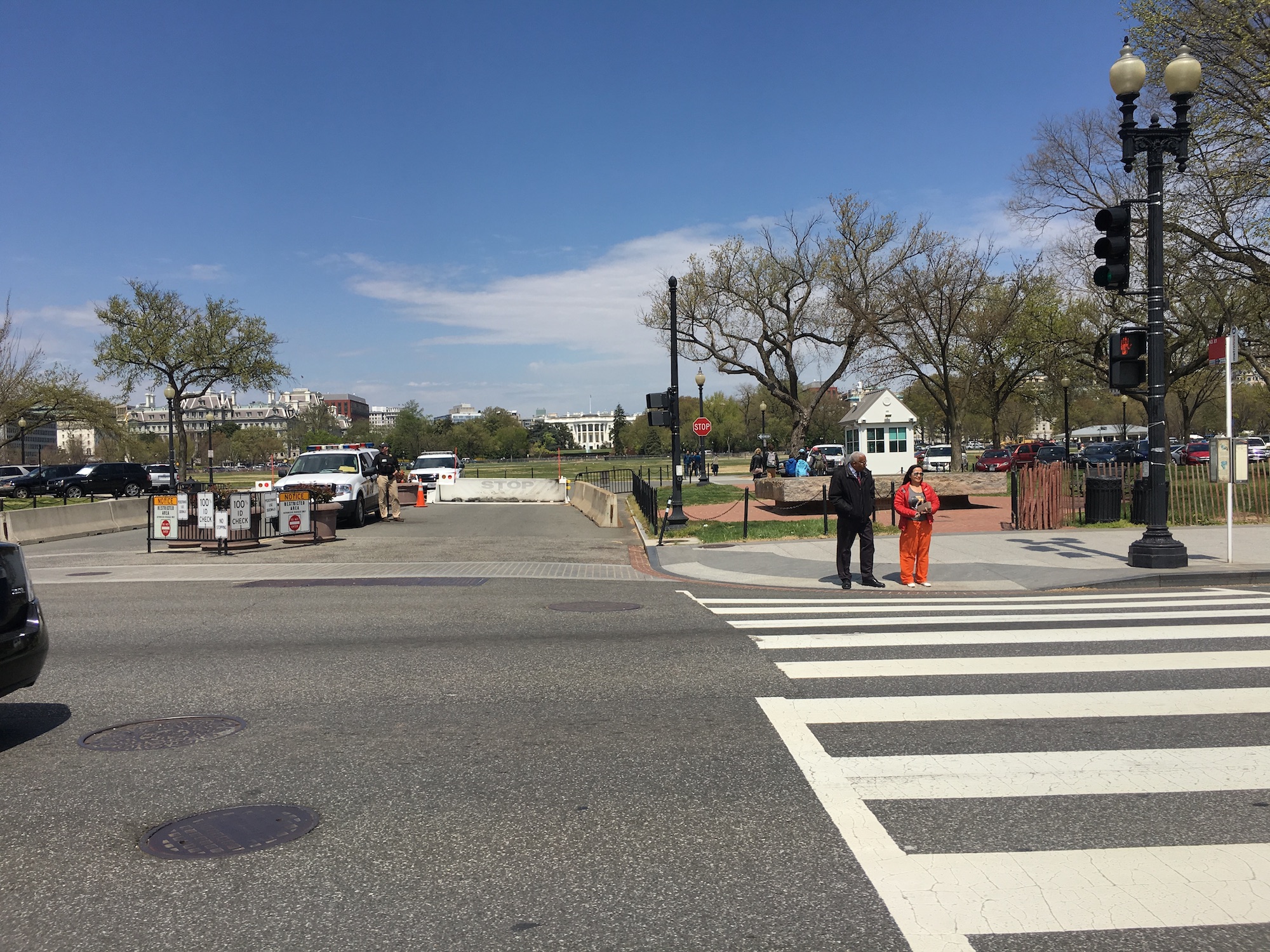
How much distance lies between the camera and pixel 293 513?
68.1 feet

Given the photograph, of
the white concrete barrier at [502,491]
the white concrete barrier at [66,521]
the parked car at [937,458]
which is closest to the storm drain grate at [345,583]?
the white concrete barrier at [66,521]

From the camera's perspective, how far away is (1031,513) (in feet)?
63.7

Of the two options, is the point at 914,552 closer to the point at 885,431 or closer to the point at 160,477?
the point at 885,431

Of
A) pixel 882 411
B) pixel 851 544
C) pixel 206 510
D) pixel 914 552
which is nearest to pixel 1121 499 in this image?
pixel 914 552

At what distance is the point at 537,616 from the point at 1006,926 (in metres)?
7.46

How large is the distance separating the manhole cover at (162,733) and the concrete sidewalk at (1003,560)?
8.74 meters

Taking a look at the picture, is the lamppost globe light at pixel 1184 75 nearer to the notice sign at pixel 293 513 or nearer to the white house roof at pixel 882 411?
the notice sign at pixel 293 513

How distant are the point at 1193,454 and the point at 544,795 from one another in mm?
52320

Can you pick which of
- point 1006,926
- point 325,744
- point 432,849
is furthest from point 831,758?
point 325,744

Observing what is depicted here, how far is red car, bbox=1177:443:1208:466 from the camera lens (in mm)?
46188

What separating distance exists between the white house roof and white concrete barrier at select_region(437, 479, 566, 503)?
13505 mm

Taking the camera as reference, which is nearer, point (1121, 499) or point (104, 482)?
point (1121, 499)

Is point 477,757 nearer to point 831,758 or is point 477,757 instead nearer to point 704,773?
point 704,773

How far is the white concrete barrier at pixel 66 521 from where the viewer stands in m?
22.2
